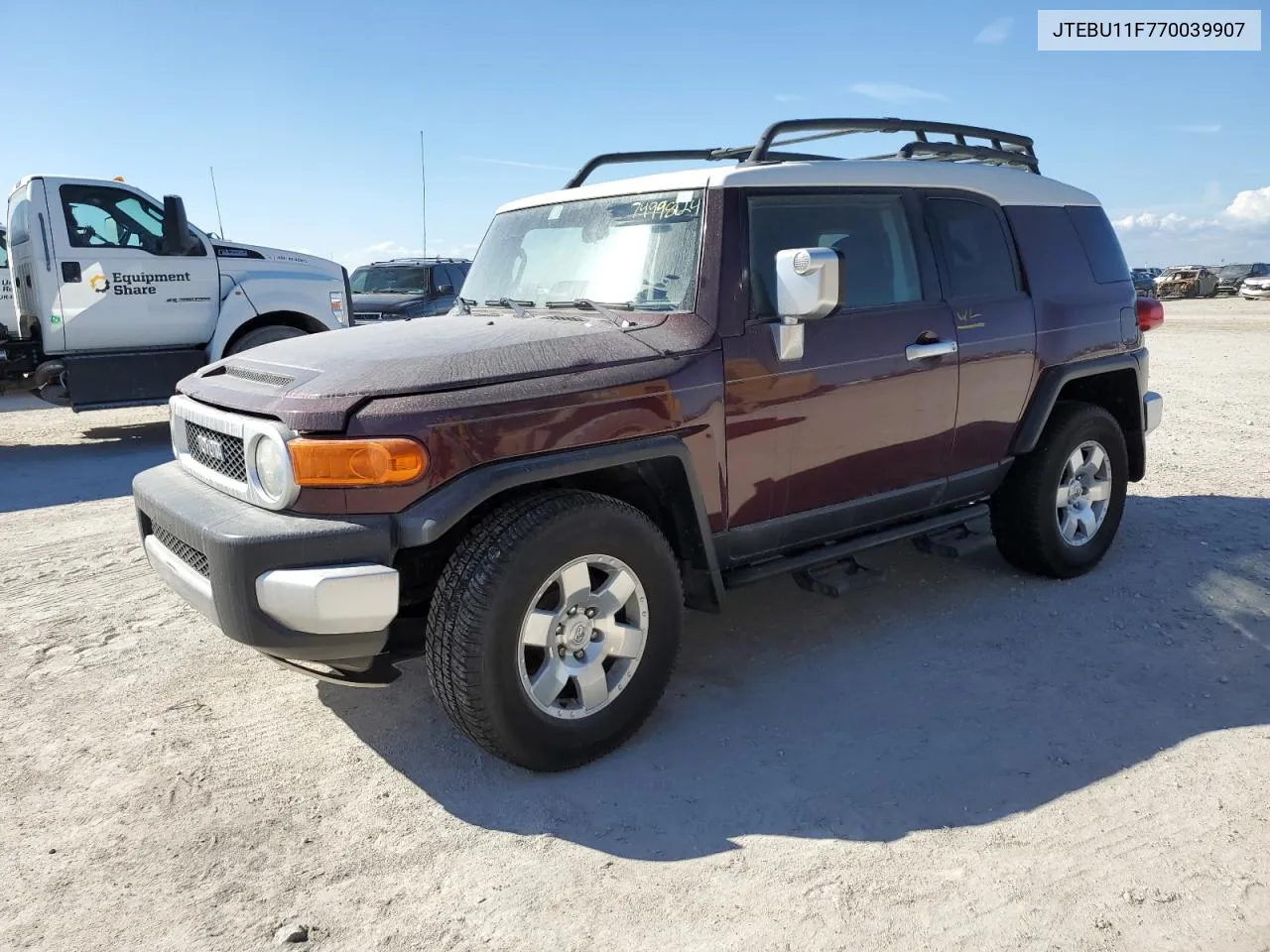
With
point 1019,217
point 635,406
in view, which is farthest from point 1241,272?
point 635,406

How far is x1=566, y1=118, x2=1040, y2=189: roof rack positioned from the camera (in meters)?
4.04

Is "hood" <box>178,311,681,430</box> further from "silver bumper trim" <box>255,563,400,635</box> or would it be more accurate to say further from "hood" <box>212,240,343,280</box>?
"hood" <box>212,240,343,280</box>

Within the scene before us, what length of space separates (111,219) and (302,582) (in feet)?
25.6

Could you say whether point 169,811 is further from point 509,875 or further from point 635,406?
point 635,406

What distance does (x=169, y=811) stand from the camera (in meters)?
3.03

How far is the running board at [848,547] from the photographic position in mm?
3746

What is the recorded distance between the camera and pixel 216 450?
3318 mm

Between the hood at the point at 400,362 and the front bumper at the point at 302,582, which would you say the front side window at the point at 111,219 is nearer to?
the hood at the point at 400,362

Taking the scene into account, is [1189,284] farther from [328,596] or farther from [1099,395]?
[328,596]

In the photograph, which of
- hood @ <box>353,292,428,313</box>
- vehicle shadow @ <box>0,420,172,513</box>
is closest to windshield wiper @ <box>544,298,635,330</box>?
vehicle shadow @ <box>0,420,172,513</box>

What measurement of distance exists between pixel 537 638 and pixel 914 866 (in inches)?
49.8

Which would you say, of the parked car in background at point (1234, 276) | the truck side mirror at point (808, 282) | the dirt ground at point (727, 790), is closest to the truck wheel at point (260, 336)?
the dirt ground at point (727, 790)

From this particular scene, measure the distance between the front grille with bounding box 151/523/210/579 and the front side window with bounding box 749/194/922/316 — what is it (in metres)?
2.05

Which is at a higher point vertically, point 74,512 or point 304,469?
point 304,469
